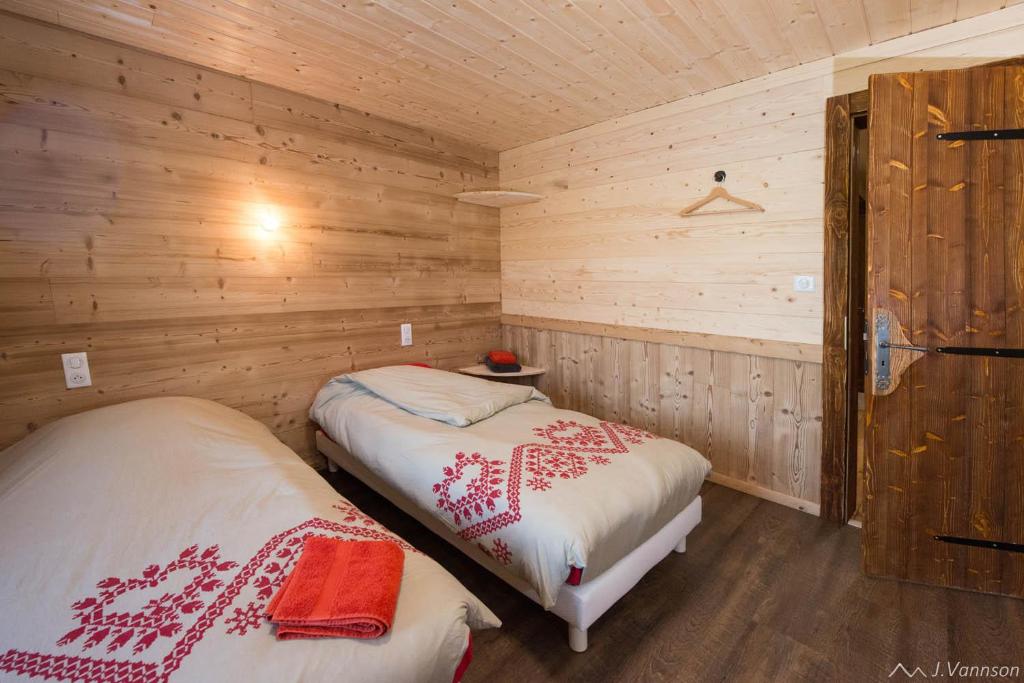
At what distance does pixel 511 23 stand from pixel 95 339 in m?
2.29

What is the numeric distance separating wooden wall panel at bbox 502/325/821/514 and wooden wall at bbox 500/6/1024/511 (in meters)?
0.01

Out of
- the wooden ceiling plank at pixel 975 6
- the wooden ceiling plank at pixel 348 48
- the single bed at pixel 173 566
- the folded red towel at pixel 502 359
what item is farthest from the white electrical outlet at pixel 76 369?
the wooden ceiling plank at pixel 975 6

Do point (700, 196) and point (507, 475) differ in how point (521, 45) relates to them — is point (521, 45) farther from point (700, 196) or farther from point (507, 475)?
point (507, 475)

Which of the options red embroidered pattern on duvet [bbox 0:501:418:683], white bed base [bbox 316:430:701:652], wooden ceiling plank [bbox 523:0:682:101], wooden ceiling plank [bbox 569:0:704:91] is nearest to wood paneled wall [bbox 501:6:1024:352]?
wooden ceiling plank [bbox 523:0:682:101]

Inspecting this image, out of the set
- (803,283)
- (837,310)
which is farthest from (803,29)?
(837,310)

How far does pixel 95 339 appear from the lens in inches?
82.6

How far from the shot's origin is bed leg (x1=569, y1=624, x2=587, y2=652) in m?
1.60

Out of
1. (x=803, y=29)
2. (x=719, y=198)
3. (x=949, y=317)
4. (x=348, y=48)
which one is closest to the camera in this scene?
(x=949, y=317)

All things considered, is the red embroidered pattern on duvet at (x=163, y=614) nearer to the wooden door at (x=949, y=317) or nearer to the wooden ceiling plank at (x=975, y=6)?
the wooden door at (x=949, y=317)

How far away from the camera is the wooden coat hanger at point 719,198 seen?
8.38 ft

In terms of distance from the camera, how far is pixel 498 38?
81.2 inches

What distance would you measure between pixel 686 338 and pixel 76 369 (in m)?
3.11

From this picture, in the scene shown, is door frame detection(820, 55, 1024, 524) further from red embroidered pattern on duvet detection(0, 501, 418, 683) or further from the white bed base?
red embroidered pattern on duvet detection(0, 501, 418, 683)

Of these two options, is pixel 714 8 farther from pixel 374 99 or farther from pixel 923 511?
pixel 923 511
